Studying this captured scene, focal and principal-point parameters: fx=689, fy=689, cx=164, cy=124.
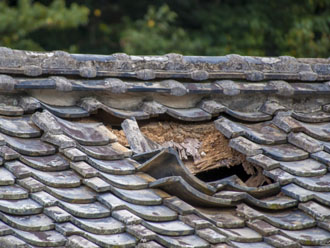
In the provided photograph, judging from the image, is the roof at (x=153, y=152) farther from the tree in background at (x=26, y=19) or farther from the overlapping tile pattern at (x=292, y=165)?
the tree in background at (x=26, y=19)

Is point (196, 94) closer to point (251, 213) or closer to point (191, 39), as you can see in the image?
point (251, 213)

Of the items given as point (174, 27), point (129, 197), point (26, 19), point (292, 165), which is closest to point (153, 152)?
point (129, 197)

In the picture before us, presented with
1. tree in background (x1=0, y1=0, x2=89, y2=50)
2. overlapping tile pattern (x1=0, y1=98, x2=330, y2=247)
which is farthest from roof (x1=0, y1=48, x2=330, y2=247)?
tree in background (x1=0, y1=0, x2=89, y2=50)

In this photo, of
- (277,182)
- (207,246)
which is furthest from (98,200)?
(277,182)

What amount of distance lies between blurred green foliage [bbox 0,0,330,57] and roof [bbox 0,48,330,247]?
7.00 m

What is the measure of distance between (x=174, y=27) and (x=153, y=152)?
1001 cm

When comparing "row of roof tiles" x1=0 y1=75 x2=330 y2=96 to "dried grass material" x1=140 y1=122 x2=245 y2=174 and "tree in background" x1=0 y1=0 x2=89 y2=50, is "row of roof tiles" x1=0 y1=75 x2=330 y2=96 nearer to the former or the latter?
"dried grass material" x1=140 y1=122 x2=245 y2=174

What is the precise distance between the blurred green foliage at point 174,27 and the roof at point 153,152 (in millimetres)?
7003

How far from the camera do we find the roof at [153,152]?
2631mm

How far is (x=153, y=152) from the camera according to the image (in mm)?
2973

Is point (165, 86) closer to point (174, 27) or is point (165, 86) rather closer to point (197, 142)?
point (197, 142)

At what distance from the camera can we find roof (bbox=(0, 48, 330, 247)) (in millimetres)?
2631

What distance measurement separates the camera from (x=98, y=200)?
109 inches

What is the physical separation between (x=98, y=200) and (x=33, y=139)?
50 cm
